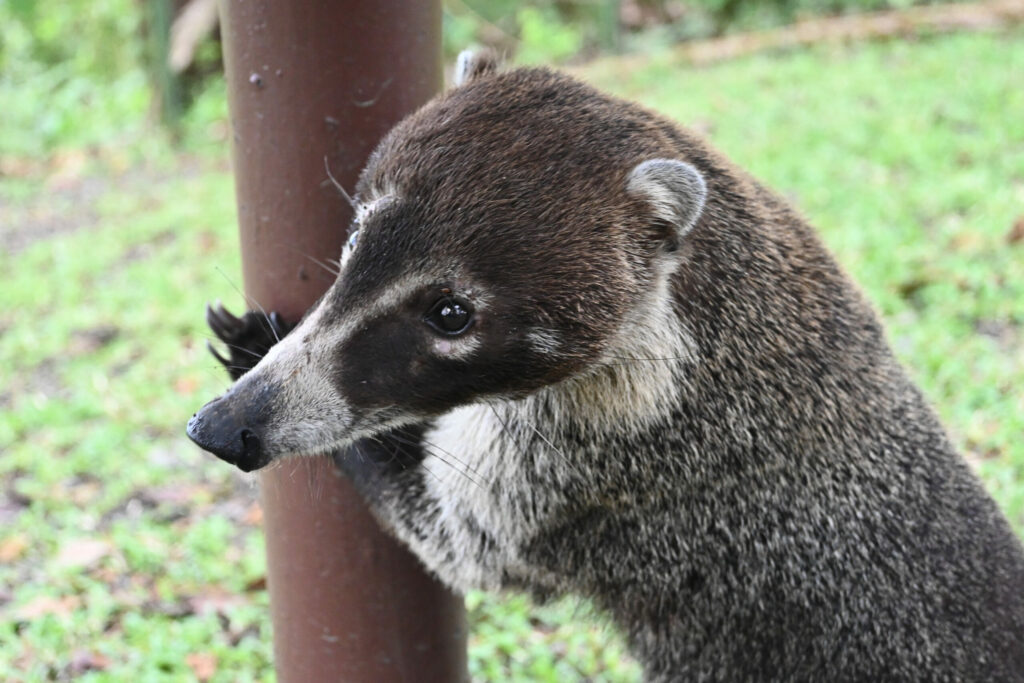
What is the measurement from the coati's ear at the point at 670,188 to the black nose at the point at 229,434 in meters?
1.08

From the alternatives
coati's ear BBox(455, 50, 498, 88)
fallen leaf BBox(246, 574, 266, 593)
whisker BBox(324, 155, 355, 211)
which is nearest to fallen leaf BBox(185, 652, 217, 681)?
fallen leaf BBox(246, 574, 266, 593)

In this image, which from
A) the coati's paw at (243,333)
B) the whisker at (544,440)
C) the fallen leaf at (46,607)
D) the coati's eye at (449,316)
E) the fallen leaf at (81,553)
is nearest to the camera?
the coati's eye at (449,316)

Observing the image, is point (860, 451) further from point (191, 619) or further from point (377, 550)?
point (191, 619)

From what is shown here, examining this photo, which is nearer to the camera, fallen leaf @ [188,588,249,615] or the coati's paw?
the coati's paw

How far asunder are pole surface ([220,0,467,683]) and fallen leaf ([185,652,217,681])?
0.88m

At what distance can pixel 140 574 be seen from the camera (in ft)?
14.6

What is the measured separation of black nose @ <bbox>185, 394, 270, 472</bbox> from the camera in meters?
2.23

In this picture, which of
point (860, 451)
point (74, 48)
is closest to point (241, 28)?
point (860, 451)

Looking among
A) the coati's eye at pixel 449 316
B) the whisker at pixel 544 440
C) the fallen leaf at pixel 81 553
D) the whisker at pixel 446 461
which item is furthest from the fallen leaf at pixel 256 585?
the coati's eye at pixel 449 316

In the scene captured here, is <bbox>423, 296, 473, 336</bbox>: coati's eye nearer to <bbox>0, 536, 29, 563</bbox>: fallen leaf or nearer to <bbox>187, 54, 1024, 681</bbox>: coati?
<bbox>187, 54, 1024, 681</bbox>: coati

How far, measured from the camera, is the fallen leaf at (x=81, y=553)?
441 centimetres

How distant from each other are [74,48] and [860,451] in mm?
15386

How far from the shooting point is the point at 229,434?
7.35 ft

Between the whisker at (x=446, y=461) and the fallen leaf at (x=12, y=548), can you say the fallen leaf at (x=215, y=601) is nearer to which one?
the fallen leaf at (x=12, y=548)
